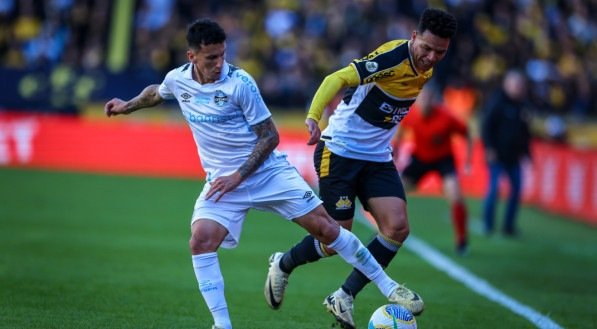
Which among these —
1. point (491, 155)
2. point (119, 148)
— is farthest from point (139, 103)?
point (119, 148)

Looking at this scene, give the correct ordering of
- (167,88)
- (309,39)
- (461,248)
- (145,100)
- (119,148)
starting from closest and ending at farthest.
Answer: (167,88) < (145,100) < (461,248) < (119,148) < (309,39)

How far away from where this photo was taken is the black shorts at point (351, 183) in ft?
28.4

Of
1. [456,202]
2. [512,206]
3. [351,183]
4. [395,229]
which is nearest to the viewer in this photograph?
[395,229]

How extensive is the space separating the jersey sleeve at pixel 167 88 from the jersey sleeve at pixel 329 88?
3.25ft

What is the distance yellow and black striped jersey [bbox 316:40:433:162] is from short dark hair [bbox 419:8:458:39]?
0.30 meters

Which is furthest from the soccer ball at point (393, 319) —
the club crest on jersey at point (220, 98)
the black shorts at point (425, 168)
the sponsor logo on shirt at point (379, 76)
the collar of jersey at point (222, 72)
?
the black shorts at point (425, 168)

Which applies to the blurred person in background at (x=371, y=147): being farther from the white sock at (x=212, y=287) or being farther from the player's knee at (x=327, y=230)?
the white sock at (x=212, y=287)

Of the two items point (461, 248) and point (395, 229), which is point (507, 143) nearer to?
point (461, 248)

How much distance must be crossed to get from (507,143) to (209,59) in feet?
33.4

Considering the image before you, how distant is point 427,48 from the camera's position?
8.12m

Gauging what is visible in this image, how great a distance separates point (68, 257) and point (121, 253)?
2.46 feet

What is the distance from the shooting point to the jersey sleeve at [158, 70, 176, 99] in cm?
768

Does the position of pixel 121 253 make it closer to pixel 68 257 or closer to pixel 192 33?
pixel 68 257

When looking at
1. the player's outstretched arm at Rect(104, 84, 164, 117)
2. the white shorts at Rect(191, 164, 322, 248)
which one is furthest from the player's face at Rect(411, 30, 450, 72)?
the player's outstretched arm at Rect(104, 84, 164, 117)
